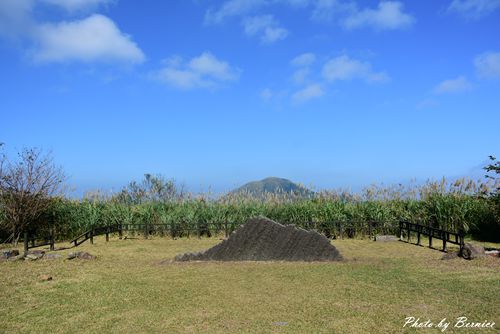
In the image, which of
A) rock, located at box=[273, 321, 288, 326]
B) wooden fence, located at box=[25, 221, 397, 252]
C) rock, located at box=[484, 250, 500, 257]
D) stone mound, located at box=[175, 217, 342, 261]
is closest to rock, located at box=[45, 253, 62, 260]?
stone mound, located at box=[175, 217, 342, 261]

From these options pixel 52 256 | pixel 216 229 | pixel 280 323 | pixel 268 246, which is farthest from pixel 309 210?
pixel 280 323

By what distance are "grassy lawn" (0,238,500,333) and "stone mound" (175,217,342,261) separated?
0.46 metres

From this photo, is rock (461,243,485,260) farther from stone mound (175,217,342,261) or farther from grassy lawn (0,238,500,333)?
stone mound (175,217,342,261)

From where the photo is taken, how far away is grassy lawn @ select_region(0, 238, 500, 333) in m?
5.97

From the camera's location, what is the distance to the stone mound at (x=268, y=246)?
1084 cm

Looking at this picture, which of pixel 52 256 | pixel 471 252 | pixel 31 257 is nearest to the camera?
pixel 471 252

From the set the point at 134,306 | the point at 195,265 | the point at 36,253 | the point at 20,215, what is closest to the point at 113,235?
the point at 20,215

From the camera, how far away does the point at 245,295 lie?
7477 mm

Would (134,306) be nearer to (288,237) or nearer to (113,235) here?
(288,237)

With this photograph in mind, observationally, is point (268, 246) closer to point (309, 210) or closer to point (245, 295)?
point (245, 295)

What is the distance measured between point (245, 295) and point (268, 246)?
357cm

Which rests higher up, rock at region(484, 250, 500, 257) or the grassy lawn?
rock at region(484, 250, 500, 257)

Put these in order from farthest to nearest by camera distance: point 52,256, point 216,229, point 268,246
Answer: point 216,229 → point 52,256 → point 268,246

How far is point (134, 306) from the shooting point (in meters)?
6.92
